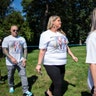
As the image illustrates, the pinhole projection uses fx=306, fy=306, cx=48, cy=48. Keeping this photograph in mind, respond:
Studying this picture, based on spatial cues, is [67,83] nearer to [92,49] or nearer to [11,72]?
[11,72]

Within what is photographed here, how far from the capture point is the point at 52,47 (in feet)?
20.0

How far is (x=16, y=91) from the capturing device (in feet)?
27.3

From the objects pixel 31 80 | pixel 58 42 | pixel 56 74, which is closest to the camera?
pixel 56 74

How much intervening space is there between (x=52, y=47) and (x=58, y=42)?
0.52 feet

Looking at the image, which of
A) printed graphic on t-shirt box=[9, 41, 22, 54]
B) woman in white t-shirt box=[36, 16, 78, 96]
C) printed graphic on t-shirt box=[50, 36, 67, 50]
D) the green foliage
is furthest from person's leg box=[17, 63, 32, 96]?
the green foliage

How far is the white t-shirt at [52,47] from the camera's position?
6055mm

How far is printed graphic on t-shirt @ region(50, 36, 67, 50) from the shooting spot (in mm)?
→ 6077

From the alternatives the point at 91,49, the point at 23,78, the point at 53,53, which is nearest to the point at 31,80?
the point at 23,78

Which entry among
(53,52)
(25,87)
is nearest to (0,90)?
(25,87)

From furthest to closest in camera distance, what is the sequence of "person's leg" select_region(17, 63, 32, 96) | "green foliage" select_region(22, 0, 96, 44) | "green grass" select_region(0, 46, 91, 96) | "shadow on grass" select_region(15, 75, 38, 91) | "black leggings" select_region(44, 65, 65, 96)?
"green foliage" select_region(22, 0, 96, 44)
"shadow on grass" select_region(15, 75, 38, 91)
"green grass" select_region(0, 46, 91, 96)
"person's leg" select_region(17, 63, 32, 96)
"black leggings" select_region(44, 65, 65, 96)

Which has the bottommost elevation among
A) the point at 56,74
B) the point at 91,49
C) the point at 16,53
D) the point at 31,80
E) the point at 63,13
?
the point at 31,80

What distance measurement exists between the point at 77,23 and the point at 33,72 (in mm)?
43181

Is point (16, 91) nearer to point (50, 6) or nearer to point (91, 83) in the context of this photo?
point (91, 83)

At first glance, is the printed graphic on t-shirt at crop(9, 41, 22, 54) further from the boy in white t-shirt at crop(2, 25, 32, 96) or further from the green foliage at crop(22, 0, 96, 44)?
the green foliage at crop(22, 0, 96, 44)
